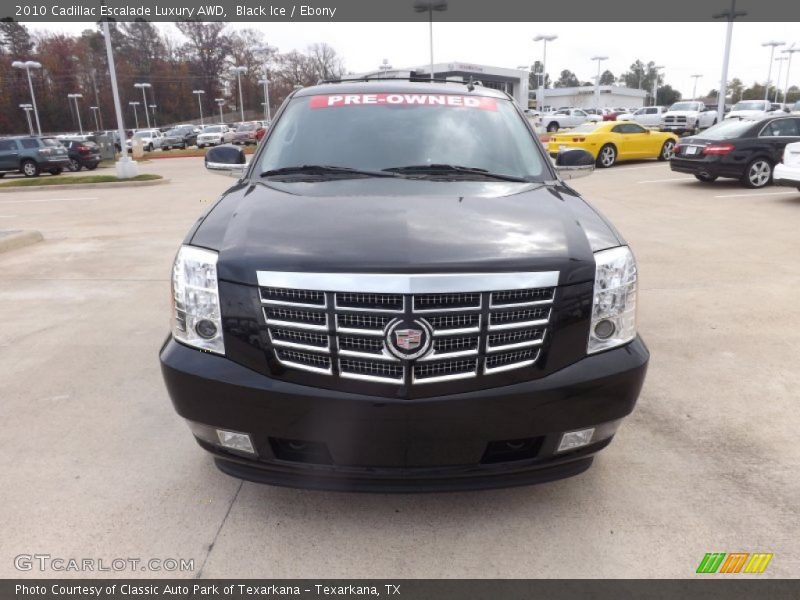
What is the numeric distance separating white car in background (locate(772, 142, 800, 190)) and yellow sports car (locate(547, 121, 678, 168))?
7.84 metres

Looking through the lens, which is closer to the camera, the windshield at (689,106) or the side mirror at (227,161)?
the side mirror at (227,161)

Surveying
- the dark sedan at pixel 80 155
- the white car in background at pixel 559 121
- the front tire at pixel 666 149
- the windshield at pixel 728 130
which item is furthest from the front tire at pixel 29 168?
the white car in background at pixel 559 121

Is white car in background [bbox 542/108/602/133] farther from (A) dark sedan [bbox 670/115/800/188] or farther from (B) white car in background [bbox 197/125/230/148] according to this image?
(A) dark sedan [bbox 670/115/800/188]

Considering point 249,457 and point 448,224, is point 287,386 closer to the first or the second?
point 249,457

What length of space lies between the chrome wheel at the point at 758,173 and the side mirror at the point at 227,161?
12.7m

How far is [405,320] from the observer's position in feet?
7.09

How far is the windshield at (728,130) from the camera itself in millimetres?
13344

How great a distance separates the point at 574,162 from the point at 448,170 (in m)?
1.31

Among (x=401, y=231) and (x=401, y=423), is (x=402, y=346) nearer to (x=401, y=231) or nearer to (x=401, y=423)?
(x=401, y=423)

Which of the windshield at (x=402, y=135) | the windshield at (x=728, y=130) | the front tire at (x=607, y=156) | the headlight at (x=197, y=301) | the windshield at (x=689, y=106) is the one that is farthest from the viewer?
the windshield at (x=689, y=106)

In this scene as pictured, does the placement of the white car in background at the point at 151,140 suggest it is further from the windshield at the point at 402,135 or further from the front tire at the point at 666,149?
the windshield at the point at 402,135

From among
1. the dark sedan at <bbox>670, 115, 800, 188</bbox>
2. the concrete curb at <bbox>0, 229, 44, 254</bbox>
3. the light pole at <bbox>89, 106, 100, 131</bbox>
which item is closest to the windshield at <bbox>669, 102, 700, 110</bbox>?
the dark sedan at <bbox>670, 115, 800, 188</bbox>

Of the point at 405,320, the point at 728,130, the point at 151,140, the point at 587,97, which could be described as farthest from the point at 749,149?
the point at 587,97

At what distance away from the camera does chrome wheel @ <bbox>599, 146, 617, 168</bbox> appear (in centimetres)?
1933
